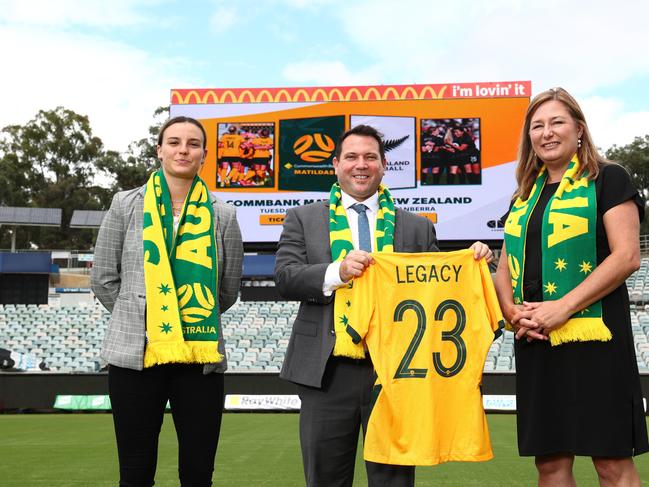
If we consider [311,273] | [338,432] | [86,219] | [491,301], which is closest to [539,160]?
[491,301]

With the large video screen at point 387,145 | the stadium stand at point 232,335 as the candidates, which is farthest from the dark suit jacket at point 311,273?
the large video screen at point 387,145

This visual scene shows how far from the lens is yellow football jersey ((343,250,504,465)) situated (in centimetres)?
263

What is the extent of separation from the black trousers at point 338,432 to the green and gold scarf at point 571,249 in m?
0.78

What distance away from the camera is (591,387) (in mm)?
2527

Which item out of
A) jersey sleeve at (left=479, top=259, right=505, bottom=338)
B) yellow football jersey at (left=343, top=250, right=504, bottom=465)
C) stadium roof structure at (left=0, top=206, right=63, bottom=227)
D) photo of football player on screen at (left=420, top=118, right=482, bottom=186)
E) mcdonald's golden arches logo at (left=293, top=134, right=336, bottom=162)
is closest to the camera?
yellow football jersey at (left=343, top=250, right=504, bottom=465)

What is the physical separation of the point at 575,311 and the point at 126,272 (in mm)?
1813

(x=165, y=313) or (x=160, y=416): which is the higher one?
(x=165, y=313)

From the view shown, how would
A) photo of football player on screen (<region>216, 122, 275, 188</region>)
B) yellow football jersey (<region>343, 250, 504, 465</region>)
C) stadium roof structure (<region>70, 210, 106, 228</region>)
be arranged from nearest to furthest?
yellow football jersey (<region>343, 250, 504, 465</region>), photo of football player on screen (<region>216, 122, 275, 188</region>), stadium roof structure (<region>70, 210, 106, 228</region>)

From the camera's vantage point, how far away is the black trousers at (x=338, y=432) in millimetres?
2666

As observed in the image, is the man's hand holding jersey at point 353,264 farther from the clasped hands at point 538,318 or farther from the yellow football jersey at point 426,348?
the clasped hands at point 538,318

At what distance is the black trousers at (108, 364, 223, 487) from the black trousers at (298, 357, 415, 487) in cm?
41

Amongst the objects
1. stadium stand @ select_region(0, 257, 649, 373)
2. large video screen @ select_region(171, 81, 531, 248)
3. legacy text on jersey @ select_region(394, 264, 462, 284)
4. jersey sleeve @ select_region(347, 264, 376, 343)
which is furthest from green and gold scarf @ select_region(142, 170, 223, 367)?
large video screen @ select_region(171, 81, 531, 248)

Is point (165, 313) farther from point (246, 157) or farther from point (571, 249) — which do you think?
point (246, 157)

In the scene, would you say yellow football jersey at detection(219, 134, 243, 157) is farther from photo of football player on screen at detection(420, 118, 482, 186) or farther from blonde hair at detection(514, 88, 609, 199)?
blonde hair at detection(514, 88, 609, 199)
